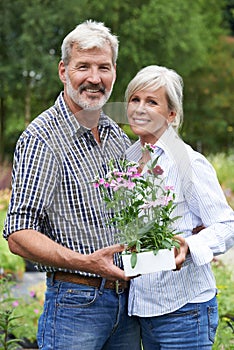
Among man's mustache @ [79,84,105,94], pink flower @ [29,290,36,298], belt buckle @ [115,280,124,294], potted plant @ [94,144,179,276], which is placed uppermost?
man's mustache @ [79,84,105,94]

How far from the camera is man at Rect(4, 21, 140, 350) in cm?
259

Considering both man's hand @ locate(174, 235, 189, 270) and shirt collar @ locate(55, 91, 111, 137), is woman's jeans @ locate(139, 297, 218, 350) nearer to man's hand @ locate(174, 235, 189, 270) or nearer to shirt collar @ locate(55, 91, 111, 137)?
man's hand @ locate(174, 235, 189, 270)

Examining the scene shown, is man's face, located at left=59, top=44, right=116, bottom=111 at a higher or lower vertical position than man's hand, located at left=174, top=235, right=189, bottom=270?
higher

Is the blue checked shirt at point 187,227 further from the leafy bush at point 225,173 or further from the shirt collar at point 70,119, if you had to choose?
the leafy bush at point 225,173

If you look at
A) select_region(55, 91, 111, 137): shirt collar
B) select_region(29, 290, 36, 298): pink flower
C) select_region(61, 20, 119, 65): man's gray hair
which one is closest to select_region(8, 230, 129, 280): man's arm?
select_region(55, 91, 111, 137): shirt collar

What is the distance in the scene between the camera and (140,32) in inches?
1052

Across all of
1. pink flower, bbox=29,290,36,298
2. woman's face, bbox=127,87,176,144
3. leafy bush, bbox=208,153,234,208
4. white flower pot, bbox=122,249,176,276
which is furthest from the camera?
leafy bush, bbox=208,153,234,208

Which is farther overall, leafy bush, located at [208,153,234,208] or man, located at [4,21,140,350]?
leafy bush, located at [208,153,234,208]

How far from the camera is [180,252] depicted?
2609 millimetres

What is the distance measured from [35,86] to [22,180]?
25137 millimetres

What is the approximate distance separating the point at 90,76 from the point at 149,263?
70cm

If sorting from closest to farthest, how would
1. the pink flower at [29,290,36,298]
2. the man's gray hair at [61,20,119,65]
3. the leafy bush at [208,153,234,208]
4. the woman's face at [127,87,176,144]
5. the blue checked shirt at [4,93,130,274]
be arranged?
the blue checked shirt at [4,93,130,274]
the man's gray hair at [61,20,119,65]
the woman's face at [127,87,176,144]
the pink flower at [29,290,36,298]
the leafy bush at [208,153,234,208]

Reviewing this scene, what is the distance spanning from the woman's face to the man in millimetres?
123

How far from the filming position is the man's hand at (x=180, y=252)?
8.47 ft
